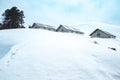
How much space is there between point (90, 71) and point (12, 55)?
3915mm

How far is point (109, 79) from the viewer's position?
7.27m

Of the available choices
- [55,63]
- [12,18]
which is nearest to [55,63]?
[55,63]

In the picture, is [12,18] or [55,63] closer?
[55,63]

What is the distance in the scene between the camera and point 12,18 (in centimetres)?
4644

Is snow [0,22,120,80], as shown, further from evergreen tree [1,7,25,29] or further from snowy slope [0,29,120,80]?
→ evergreen tree [1,7,25,29]

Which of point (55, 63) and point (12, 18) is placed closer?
point (55, 63)

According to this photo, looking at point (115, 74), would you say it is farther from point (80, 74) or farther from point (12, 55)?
point (12, 55)

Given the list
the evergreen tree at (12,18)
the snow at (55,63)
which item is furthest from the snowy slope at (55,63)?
the evergreen tree at (12,18)

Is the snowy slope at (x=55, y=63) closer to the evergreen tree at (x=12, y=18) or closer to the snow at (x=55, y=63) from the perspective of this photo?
the snow at (x=55, y=63)

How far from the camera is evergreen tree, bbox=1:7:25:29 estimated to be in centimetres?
4550

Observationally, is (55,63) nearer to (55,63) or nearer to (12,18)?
(55,63)

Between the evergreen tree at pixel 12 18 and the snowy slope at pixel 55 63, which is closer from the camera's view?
the snowy slope at pixel 55 63

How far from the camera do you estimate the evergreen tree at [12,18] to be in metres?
45.5

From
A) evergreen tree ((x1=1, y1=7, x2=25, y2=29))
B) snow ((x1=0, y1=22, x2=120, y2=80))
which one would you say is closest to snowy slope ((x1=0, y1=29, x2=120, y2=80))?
snow ((x1=0, y1=22, x2=120, y2=80))
